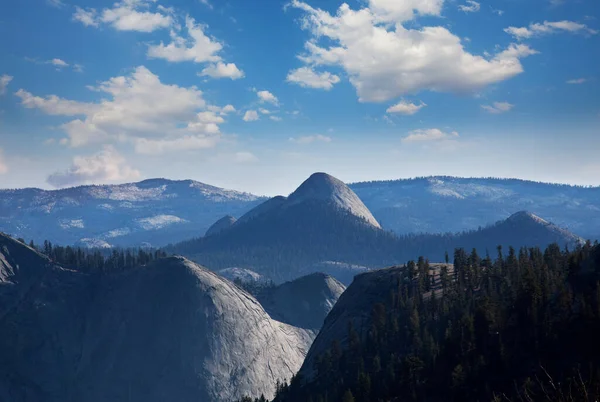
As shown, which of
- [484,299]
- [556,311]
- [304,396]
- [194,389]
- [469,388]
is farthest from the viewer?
[194,389]

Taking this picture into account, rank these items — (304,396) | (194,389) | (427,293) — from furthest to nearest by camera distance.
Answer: (194,389)
(427,293)
(304,396)

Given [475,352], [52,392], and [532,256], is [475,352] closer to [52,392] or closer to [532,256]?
[532,256]

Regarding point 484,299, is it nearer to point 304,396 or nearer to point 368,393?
point 368,393

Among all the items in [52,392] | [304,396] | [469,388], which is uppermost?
[469,388]

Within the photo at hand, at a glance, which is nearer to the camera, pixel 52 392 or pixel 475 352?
pixel 475 352

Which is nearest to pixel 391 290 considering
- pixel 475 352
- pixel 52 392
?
pixel 475 352

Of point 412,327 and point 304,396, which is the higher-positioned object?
point 412,327
